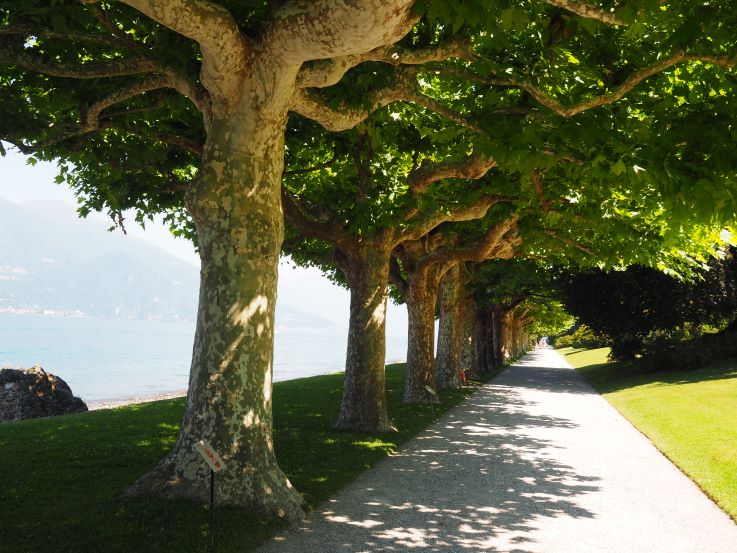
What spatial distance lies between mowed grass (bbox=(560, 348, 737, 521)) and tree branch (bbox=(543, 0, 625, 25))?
6.46 metres

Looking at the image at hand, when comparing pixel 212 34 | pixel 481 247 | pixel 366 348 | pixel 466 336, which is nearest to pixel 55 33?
pixel 212 34

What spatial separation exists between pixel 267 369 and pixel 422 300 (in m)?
12.1

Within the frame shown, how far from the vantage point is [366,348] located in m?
13.4

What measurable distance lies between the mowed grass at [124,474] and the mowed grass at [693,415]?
5452 millimetres

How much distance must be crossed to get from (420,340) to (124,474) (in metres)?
11.2

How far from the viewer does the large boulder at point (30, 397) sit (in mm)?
17141

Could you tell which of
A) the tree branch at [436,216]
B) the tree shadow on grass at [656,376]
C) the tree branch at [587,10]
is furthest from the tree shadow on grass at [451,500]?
the tree shadow on grass at [656,376]

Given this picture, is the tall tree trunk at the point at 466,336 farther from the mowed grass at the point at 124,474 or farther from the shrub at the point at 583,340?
the mowed grass at the point at 124,474

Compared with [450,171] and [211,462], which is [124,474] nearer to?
[211,462]

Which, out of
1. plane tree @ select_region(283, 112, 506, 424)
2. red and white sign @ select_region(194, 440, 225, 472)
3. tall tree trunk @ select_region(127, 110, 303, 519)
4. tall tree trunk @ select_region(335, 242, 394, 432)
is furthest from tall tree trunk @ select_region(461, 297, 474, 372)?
red and white sign @ select_region(194, 440, 225, 472)

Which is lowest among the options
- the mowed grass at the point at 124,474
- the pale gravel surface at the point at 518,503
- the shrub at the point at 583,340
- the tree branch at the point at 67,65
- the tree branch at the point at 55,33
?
the pale gravel surface at the point at 518,503

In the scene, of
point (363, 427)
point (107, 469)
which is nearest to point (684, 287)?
point (363, 427)

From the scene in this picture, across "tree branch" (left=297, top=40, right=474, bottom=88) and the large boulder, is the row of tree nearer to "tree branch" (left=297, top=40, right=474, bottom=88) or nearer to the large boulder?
"tree branch" (left=297, top=40, right=474, bottom=88)

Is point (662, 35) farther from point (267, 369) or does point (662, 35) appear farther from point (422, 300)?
point (422, 300)
